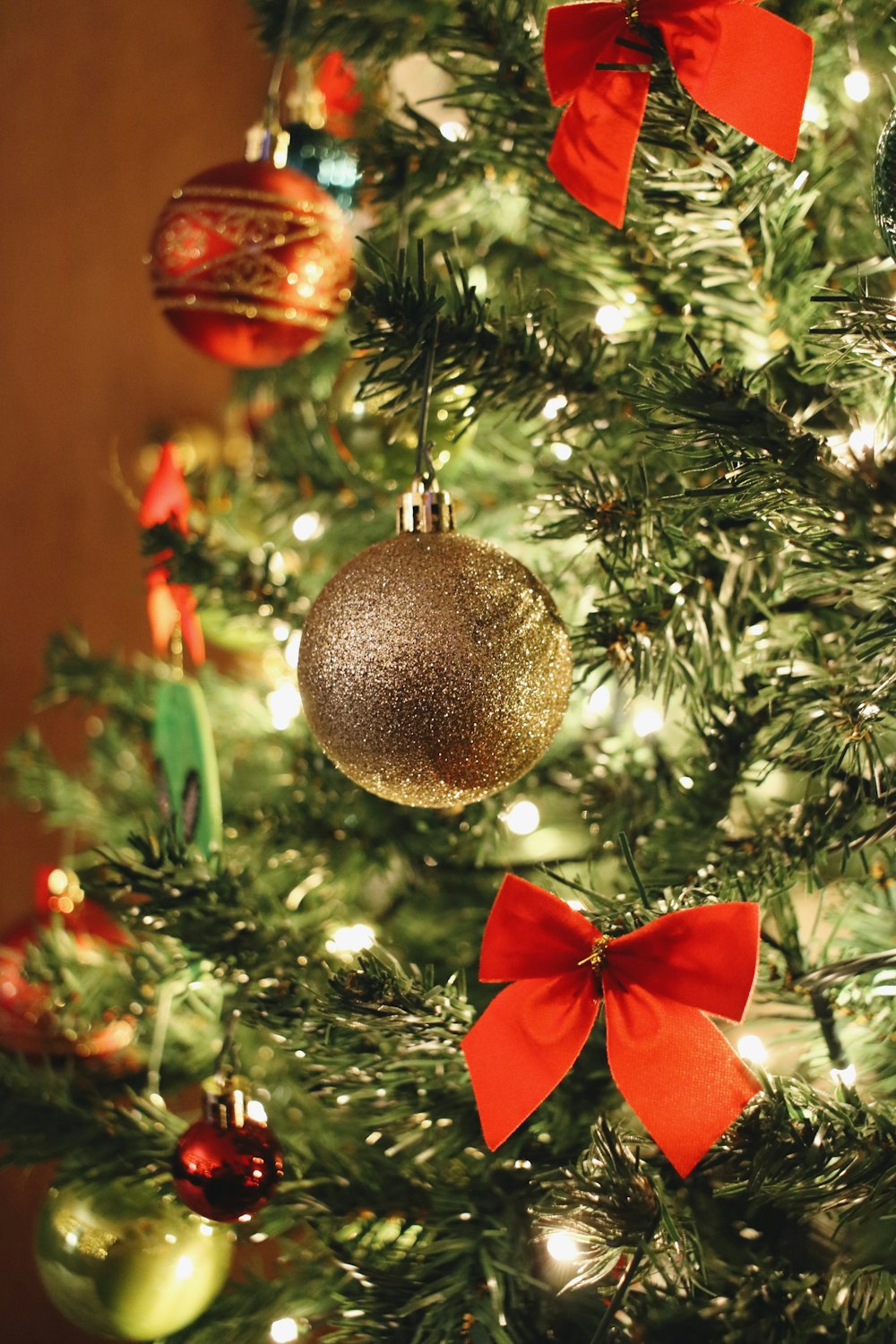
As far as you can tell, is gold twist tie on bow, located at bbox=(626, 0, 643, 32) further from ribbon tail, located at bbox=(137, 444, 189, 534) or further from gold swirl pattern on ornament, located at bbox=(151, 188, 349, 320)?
ribbon tail, located at bbox=(137, 444, 189, 534)

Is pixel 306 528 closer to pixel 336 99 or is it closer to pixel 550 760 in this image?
pixel 550 760

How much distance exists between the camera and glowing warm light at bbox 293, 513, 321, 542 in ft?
2.44

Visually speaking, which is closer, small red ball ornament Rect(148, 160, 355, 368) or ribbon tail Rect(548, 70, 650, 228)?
ribbon tail Rect(548, 70, 650, 228)

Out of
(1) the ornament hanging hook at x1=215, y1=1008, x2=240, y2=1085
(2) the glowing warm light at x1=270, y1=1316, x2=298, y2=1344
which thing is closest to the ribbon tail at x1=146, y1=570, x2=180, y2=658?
(1) the ornament hanging hook at x1=215, y1=1008, x2=240, y2=1085

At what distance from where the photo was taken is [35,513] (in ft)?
3.48

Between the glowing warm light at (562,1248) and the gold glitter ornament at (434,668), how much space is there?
19 centimetres

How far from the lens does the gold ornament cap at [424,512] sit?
0.41 m

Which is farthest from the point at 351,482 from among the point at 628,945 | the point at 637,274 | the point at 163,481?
the point at 628,945

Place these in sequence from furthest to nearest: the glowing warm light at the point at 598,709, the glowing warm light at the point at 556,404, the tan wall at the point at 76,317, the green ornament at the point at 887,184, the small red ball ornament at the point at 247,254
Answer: the tan wall at the point at 76,317 → the glowing warm light at the point at 598,709 → the small red ball ornament at the point at 247,254 → the glowing warm light at the point at 556,404 → the green ornament at the point at 887,184

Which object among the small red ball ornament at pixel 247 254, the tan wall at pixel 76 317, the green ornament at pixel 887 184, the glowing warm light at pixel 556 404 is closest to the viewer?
the green ornament at pixel 887 184

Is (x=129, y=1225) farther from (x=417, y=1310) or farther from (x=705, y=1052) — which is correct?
(x=705, y=1052)

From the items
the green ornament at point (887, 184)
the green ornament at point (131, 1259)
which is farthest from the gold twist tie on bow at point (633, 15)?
the green ornament at point (131, 1259)

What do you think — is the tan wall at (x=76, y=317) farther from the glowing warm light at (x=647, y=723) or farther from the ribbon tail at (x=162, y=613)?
the glowing warm light at (x=647, y=723)

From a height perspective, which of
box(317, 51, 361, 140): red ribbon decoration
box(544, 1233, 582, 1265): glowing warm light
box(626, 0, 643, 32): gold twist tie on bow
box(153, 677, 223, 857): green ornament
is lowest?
box(544, 1233, 582, 1265): glowing warm light
